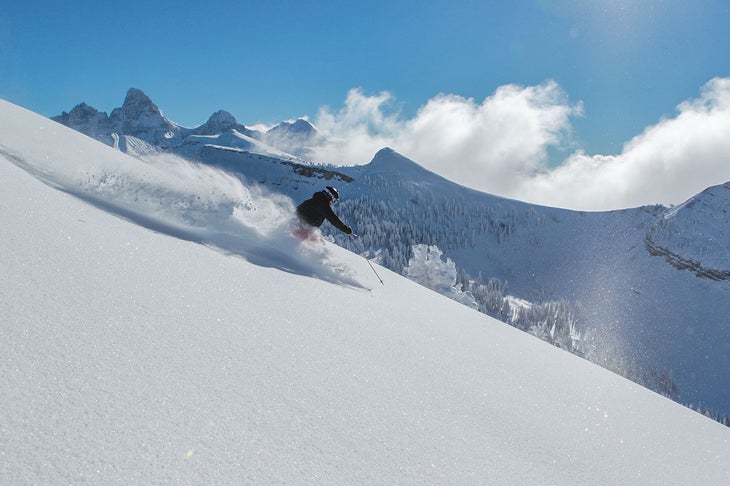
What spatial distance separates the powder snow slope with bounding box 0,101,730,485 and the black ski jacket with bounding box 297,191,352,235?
10.7ft

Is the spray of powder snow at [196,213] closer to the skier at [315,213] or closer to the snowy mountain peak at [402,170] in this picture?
the skier at [315,213]

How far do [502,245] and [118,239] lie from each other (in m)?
138

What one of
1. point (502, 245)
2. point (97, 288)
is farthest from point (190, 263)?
point (502, 245)

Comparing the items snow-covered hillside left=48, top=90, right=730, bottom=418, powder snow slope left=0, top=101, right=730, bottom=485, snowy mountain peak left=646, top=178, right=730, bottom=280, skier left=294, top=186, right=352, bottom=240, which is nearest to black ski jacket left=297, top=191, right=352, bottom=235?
skier left=294, top=186, right=352, bottom=240

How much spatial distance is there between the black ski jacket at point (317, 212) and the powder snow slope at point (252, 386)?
3259mm

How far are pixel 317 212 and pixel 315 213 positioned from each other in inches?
2.6

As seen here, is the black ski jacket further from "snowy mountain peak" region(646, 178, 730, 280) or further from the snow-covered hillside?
"snowy mountain peak" region(646, 178, 730, 280)

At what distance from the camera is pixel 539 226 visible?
138875 mm

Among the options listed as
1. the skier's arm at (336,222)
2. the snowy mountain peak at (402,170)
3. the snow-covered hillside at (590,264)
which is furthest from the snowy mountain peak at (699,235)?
the skier's arm at (336,222)

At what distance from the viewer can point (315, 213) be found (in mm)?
8734

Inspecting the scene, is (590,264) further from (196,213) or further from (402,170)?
(196,213)

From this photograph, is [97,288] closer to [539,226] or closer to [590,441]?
[590,441]

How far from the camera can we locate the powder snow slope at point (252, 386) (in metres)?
1.44

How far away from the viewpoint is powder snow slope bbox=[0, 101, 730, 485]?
4.71 ft
